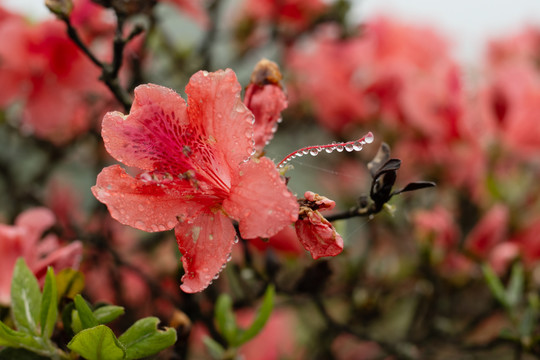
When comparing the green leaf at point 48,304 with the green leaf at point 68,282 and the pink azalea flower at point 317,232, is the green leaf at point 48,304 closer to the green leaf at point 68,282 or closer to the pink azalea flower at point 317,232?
the green leaf at point 68,282

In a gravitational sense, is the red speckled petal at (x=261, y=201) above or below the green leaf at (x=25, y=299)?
above

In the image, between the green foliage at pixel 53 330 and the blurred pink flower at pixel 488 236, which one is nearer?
the green foliage at pixel 53 330

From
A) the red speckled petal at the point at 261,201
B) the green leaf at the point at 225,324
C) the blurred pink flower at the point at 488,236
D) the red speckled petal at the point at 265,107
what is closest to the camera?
the red speckled petal at the point at 261,201

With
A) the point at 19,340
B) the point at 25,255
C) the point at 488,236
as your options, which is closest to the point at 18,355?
the point at 19,340

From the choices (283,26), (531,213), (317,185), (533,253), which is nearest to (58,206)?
(283,26)

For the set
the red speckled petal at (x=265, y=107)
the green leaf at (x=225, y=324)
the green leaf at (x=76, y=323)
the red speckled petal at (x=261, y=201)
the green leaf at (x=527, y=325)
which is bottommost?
the green leaf at (x=527, y=325)

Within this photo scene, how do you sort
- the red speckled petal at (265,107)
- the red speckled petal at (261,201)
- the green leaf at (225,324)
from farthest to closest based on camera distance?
the green leaf at (225,324) < the red speckled petal at (265,107) < the red speckled petal at (261,201)

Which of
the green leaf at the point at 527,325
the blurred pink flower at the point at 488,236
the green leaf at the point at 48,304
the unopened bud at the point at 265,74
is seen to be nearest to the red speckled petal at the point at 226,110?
the unopened bud at the point at 265,74

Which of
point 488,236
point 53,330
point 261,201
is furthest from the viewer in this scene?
point 488,236

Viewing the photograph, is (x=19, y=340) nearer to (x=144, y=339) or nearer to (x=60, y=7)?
(x=144, y=339)
